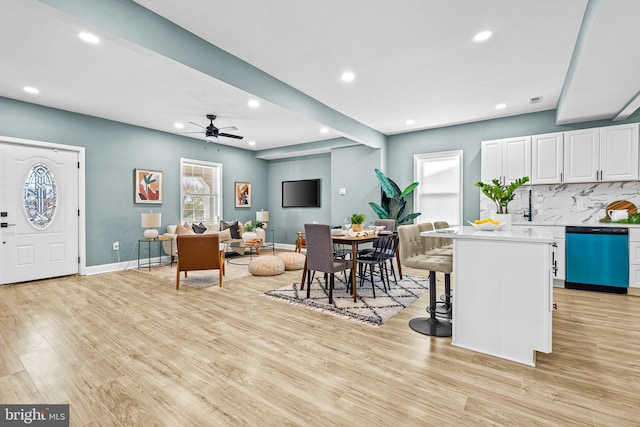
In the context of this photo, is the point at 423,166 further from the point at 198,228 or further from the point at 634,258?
the point at 198,228

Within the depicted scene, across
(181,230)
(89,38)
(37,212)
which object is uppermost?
(89,38)

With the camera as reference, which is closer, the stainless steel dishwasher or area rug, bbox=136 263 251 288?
the stainless steel dishwasher

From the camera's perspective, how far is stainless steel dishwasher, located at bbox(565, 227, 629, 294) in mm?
3928

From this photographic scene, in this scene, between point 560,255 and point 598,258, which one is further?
point 560,255

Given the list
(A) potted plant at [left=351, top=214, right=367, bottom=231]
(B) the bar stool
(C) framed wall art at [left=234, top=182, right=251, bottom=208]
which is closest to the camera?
(B) the bar stool

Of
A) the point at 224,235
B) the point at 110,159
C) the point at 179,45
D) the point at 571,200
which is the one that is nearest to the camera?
the point at 179,45

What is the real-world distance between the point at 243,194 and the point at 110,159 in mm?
3301

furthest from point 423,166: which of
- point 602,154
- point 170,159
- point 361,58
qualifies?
point 170,159

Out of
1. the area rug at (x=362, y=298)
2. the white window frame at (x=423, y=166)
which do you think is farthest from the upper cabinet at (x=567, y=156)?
the area rug at (x=362, y=298)

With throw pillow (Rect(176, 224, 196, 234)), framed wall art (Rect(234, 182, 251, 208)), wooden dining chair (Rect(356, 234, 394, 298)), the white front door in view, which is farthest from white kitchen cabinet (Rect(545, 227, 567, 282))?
the white front door

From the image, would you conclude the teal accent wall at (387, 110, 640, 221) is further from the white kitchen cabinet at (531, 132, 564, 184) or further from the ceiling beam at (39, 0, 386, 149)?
the ceiling beam at (39, 0, 386, 149)

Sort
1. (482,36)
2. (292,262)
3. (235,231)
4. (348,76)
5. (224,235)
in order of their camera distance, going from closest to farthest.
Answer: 1. (482,36)
2. (348,76)
3. (292,262)
4. (224,235)
5. (235,231)

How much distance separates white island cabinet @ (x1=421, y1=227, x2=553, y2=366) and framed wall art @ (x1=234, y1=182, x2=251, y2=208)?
668 cm

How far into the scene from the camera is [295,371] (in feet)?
Result: 6.88
